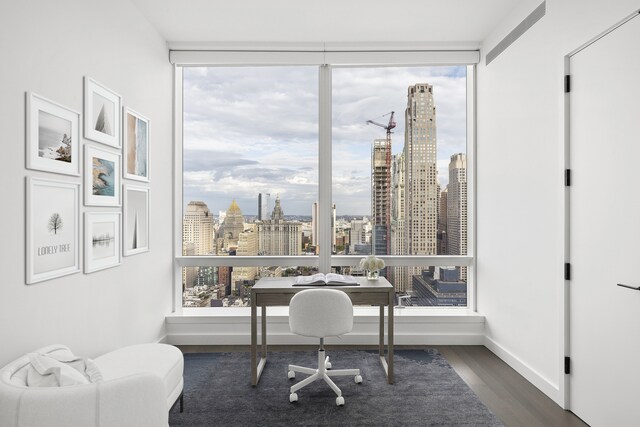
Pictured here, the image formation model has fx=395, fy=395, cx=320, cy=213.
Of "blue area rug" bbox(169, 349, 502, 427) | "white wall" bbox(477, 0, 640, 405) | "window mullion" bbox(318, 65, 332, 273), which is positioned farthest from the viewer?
"window mullion" bbox(318, 65, 332, 273)

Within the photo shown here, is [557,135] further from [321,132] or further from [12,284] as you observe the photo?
[12,284]

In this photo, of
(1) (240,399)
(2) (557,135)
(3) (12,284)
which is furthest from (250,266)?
(2) (557,135)

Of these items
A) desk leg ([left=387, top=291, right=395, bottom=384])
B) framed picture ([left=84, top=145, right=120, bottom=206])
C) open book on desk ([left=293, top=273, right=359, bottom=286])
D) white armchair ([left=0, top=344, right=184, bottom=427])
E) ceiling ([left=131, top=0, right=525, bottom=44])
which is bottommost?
desk leg ([left=387, top=291, right=395, bottom=384])

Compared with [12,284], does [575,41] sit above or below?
above

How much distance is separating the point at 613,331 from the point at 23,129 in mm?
3354

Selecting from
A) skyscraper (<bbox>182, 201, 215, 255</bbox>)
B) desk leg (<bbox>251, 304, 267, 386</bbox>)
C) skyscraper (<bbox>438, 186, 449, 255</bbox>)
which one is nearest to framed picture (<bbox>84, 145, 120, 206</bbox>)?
skyscraper (<bbox>182, 201, 215, 255</bbox>)

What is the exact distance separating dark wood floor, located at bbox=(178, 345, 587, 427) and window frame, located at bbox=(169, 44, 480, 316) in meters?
0.58

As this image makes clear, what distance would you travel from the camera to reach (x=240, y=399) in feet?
9.23

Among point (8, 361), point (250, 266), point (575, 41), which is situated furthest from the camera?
point (250, 266)

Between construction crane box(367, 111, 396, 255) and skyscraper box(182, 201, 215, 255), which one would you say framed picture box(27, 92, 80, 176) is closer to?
skyscraper box(182, 201, 215, 255)

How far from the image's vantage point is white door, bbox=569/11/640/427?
2.09m

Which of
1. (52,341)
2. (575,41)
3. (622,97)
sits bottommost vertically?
(52,341)

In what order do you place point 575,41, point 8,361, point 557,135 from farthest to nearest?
1. point 557,135
2. point 575,41
3. point 8,361

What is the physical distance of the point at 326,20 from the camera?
3.54 metres
